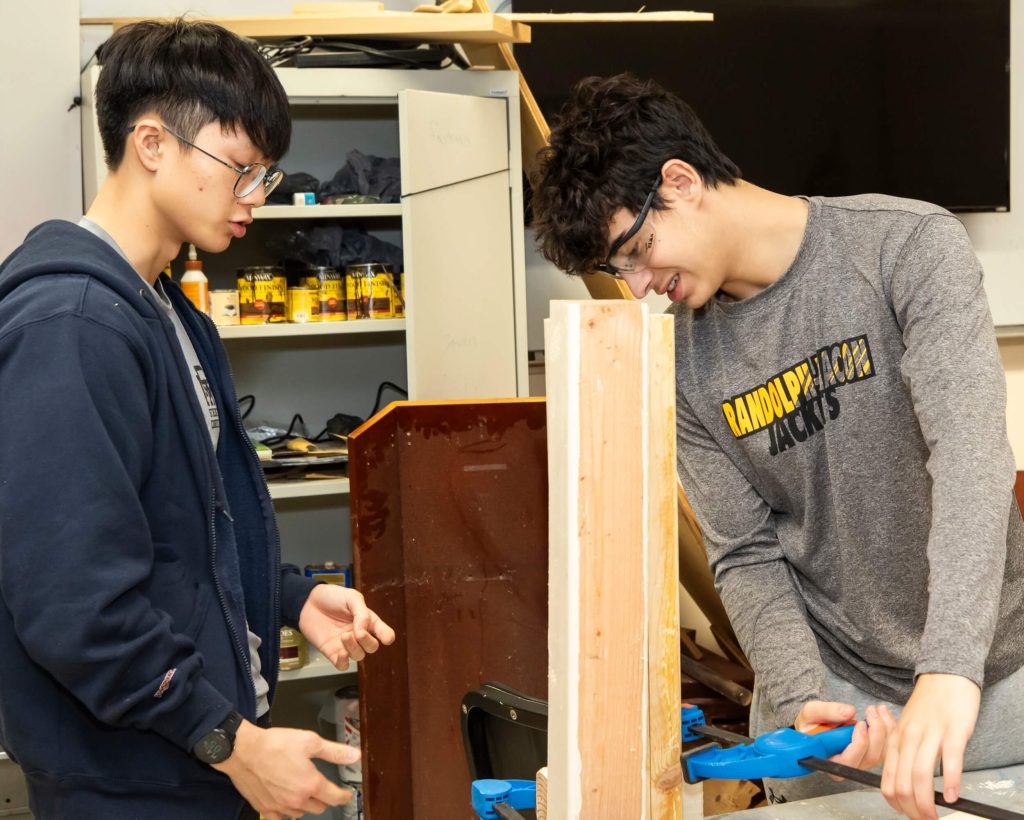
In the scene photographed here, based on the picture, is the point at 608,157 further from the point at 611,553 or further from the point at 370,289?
the point at 370,289

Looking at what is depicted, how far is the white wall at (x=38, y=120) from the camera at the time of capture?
91.9 inches

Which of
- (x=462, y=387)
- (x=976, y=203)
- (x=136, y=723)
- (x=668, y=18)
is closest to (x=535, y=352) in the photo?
(x=462, y=387)

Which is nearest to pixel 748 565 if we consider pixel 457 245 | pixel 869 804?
pixel 869 804

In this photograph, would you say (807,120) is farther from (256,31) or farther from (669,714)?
(669,714)

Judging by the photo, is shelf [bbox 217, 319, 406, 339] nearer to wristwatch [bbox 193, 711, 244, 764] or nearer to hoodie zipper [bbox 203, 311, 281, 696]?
hoodie zipper [bbox 203, 311, 281, 696]

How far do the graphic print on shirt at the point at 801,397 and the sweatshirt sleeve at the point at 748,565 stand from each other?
0.27 feet

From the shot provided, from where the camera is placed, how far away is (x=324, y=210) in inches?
88.3

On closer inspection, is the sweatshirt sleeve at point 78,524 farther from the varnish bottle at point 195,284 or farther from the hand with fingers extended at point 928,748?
the varnish bottle at point 195,284

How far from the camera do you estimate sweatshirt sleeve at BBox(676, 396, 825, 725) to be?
4.29ft

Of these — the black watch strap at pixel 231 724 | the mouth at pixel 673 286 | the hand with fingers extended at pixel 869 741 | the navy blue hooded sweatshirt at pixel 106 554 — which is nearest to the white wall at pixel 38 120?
the navy blue hooded sweatshirt at pixel 106 554

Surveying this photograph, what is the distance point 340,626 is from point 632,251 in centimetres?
59

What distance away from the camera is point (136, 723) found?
3.39 feet

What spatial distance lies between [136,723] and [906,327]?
35.4 inches

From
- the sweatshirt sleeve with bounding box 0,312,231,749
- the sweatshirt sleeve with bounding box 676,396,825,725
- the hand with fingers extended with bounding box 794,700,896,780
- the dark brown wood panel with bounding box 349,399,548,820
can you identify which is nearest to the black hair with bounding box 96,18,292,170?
the sweatshirt sleeve with bounding box 0,312,231,749
